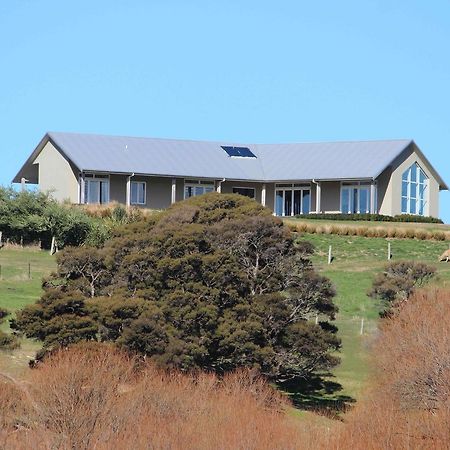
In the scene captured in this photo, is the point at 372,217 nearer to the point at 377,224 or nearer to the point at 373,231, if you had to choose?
the point at 377,224

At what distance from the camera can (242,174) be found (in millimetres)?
85375

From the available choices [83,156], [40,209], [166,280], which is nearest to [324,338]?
[166,280]

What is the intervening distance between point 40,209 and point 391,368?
1161 inches

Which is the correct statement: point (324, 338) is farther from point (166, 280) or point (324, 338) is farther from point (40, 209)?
point (40, 209)

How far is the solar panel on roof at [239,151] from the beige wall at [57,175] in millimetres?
10603

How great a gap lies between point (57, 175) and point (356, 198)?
17.0m

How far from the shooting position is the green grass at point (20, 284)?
154ft

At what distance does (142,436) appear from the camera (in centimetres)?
3659

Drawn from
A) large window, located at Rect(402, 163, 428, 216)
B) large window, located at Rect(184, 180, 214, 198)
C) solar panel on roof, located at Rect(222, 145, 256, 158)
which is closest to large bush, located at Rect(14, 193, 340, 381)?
large window, located at Rect(184, 180, 214, 198)

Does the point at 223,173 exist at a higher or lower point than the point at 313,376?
higher

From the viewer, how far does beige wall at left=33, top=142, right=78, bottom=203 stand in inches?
3243

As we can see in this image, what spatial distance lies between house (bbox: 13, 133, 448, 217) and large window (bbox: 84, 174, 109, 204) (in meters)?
0.06

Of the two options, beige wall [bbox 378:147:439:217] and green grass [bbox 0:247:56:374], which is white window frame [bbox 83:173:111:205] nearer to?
green grass [bbox 0:247:56:374]

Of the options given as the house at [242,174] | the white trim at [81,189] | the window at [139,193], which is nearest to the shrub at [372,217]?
the house at [242,174]
